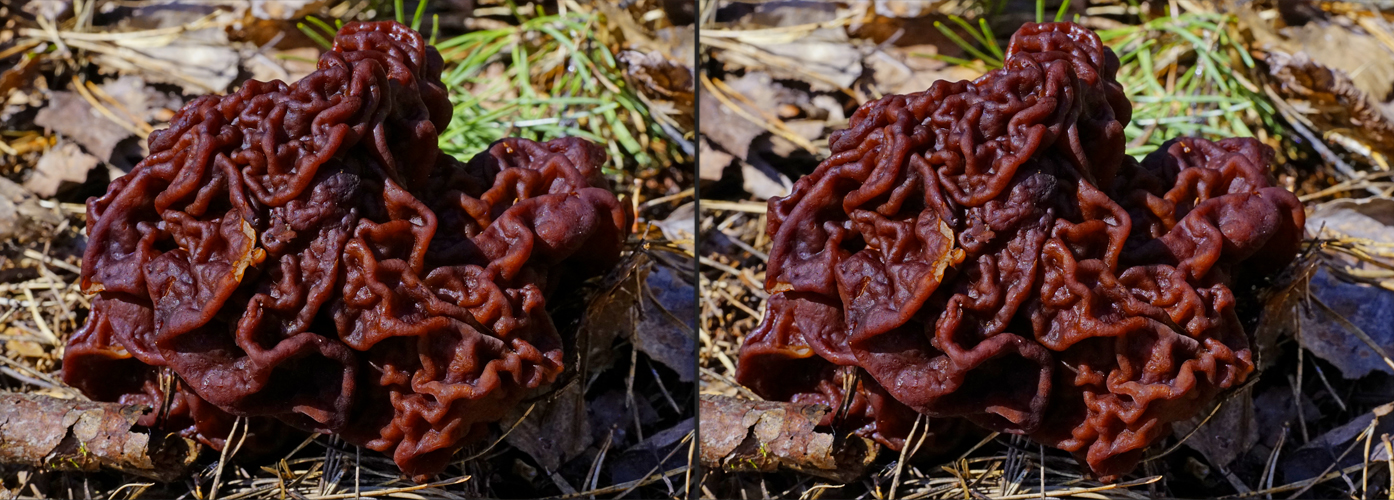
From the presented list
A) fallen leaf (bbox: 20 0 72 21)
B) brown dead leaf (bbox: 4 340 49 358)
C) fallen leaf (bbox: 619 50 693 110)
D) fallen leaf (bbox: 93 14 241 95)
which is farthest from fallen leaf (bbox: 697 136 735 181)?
fallen leaf (bbox: 20 0 72 21)

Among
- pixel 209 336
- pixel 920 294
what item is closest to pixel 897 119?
pixel 920 294

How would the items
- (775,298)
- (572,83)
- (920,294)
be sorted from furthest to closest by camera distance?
1. (572,83)
2. (775,298)
3. (920,294)

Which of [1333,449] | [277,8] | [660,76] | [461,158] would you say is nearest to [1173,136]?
[1333,449]

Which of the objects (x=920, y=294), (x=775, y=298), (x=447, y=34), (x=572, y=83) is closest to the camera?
(x=920, y=294)

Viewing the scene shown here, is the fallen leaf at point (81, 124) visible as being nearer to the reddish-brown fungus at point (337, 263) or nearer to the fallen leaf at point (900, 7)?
the reddish-brown fungus at point (337, 263)

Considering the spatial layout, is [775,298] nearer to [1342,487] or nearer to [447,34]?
[1342,487]

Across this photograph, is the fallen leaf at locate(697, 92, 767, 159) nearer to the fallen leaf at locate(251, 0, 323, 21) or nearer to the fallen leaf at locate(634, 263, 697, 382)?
the fallen leaf at locate(634, 263, 697, 382)
